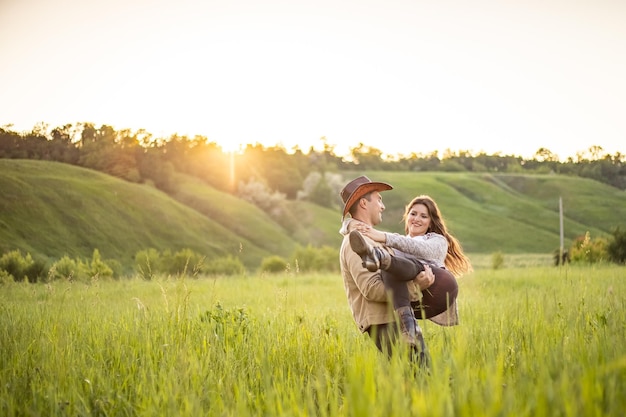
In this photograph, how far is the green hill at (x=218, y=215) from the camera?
91.1 feet

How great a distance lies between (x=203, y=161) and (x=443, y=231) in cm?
4984

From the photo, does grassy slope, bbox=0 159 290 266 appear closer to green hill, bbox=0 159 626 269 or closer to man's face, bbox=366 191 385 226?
green hill, bbox=0 159 626 269

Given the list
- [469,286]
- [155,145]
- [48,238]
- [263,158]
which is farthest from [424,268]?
[263,158]

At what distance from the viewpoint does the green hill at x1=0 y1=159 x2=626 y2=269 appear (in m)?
27.8

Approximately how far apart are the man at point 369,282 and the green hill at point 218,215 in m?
1.42

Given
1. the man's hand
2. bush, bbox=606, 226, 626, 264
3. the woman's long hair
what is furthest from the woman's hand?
bush, bbox=606, 226, 626, 264

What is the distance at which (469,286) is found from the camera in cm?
1436

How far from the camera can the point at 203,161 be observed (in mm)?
53344

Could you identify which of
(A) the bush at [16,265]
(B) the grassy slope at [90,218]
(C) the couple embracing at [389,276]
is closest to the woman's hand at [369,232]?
(C) the couple embracing at [389,276]

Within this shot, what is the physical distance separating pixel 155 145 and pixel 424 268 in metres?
44.9

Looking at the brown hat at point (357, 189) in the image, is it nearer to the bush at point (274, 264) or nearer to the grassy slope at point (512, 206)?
the bush at point (274, 264)

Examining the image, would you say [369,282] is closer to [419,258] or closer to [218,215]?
[419,258]

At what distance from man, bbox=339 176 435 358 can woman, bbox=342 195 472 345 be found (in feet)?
0.24

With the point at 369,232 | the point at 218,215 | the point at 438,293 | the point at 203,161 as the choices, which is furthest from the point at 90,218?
the point at 438,293
